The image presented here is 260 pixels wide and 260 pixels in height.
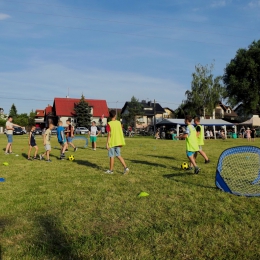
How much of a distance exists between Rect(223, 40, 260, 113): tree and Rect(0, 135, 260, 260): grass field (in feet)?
159

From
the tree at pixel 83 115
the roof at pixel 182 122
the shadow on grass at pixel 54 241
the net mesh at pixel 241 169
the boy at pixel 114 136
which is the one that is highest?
the tree at pixel 83 115

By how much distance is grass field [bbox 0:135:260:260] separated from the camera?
11.7ft

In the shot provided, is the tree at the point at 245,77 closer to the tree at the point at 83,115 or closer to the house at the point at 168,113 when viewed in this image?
the tree at the point at 83,115

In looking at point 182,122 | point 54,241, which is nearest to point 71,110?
point 182,122

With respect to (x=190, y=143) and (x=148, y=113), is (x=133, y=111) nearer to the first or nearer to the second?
(x=148, y=113)

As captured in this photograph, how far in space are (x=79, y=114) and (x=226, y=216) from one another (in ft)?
202

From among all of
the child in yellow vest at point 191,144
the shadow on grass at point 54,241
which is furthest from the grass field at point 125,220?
the child in yellow vest at point 191,144

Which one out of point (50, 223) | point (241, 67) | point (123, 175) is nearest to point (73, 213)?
point (50, 223)

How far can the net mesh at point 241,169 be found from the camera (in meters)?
6.37

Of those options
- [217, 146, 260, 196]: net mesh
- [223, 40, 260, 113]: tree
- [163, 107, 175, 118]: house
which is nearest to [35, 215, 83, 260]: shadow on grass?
[217, 146, 260, 196]: net mesh

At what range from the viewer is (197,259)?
332cm

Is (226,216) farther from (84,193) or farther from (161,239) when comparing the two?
(84,193)

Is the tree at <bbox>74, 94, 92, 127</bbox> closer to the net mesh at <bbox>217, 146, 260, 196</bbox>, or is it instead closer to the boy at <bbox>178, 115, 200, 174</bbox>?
the boy at <bbox>178, 115, 200, 174</bbox>

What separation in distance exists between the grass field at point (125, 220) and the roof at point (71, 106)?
64.4m
